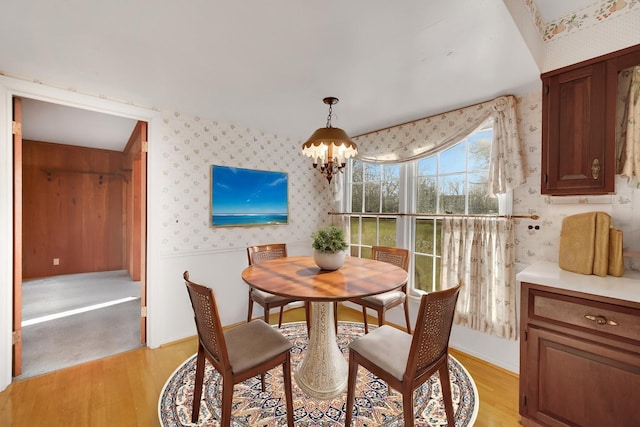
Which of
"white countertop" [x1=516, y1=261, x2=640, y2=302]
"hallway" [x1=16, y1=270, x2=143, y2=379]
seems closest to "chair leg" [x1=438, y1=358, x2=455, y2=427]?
"white countertop" [x1=516, y1=261, x2=640, y2=302]

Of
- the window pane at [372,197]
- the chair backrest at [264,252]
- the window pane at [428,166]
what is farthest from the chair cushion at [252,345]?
the window pane at [428,166]

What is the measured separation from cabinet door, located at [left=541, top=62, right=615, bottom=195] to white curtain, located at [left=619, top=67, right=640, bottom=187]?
0.49 ft

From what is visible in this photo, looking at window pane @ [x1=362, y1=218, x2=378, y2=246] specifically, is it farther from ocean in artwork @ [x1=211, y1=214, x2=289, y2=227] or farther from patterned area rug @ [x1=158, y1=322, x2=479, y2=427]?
patterned area rug @ [x1=158, y1=322, x2=479, y2=427]

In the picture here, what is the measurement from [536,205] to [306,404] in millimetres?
2292

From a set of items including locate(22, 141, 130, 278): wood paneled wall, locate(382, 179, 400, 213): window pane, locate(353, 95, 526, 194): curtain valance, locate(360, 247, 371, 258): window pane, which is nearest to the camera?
locate(353, 95, 526, 194): curtain valance

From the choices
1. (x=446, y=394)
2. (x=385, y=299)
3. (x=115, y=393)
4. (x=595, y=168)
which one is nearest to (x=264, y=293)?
(x=385, y=299)

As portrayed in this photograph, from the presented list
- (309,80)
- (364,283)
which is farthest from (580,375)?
(309,80)

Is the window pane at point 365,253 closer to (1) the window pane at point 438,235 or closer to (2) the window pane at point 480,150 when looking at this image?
(1) the window pane at point 438,235

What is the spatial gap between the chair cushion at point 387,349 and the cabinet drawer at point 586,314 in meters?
0.79

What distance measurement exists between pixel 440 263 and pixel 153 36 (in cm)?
293

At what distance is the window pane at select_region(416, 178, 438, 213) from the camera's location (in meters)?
2.86

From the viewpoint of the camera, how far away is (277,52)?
1697 millimetres

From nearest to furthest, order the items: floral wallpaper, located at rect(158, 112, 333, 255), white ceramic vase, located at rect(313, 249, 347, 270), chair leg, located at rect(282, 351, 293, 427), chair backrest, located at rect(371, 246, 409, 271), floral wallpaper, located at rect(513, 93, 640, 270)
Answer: chair leg, located at rect(282, 351, 293, 427) < floral wallpaper, located at rect(513, 93, 640, 270) < white ceramic vase, located at rect(313, 249, 347, 270) < chair backrest, located at rect(371, 246, 409, 271) < floral wallpaper, located at rect(158, 112, 333, 255)

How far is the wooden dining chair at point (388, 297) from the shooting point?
2.35 meters
